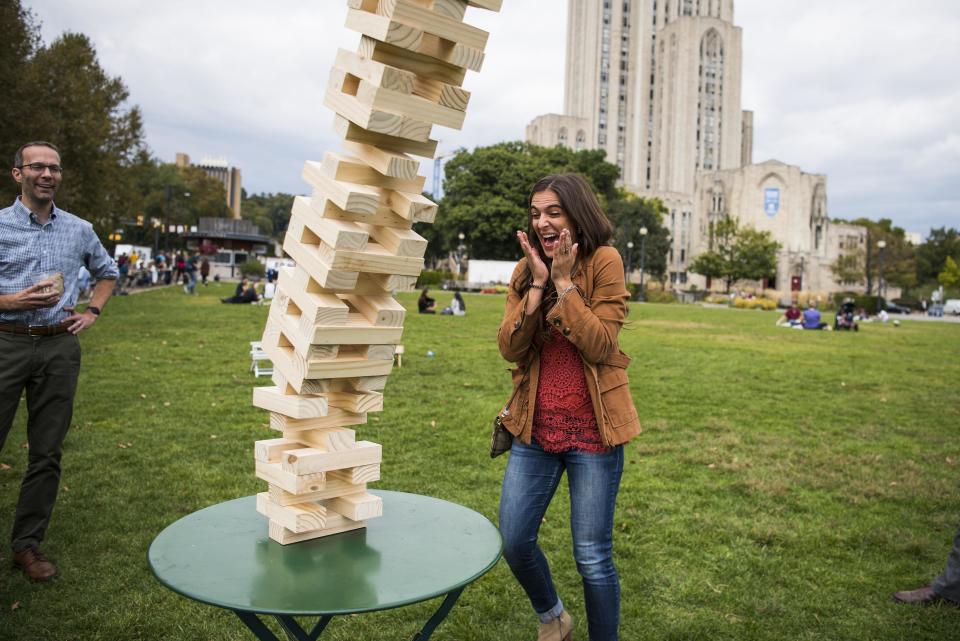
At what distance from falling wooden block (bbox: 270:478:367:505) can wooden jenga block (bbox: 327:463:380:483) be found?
0.02m

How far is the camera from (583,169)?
74125 millimetres

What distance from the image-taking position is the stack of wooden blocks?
2.30 meters

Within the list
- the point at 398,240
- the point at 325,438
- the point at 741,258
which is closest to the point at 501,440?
the point at 325,438

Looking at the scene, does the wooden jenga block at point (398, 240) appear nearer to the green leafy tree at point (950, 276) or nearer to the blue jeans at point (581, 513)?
the blue jeans at point (581, 513)

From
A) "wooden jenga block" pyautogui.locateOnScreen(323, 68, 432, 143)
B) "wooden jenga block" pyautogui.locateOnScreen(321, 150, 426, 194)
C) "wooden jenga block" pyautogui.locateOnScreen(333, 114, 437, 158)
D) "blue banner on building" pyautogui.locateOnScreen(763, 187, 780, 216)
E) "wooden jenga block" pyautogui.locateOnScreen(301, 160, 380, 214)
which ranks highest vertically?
"blue banner on building" pyautogui.locateOnScreen(763, 187, 780, 216)

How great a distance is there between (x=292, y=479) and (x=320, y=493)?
0.46ft

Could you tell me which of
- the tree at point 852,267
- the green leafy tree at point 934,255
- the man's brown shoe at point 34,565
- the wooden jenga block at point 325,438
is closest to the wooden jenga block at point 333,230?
the wooden jenga block at point 325,438

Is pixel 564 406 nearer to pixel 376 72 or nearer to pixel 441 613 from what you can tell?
pixel 441 613

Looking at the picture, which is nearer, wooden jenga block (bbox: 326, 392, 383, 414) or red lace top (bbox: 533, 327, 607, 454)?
wooden jenga block (bbox: 326, 392, 383, 414)

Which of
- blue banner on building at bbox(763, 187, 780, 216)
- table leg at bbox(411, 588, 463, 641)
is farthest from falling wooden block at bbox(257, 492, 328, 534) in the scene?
blue banner on building at bbox(763, 187, 780, 216)

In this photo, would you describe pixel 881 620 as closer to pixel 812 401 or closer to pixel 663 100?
pixel 812 401

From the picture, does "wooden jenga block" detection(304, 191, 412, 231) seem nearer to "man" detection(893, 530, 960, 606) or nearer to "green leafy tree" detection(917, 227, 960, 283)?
"man" detection(893, 530, 960, 606)

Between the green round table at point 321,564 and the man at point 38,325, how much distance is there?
6.27 ft

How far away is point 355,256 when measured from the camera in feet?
7.77
